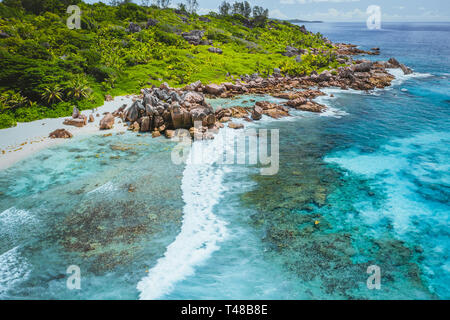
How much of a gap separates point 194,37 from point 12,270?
8670 cm

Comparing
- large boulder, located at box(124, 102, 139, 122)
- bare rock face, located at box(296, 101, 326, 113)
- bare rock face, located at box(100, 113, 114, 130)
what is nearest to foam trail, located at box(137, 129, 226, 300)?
large boulder, located at box(124, 102, 139, 122)

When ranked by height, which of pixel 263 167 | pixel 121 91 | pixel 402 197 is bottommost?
pixel 402 197

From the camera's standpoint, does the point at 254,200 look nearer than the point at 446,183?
Yes

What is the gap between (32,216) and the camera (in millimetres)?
16422

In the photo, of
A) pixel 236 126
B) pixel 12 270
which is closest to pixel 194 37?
pixel 236 126

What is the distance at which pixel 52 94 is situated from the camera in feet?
108

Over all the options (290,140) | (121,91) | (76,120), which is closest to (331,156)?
(290,140)

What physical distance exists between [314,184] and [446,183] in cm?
1194

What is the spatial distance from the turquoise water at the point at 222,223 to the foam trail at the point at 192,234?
7cm

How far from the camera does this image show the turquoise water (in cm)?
1252

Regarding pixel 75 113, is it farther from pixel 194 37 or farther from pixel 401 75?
pixel 401 75

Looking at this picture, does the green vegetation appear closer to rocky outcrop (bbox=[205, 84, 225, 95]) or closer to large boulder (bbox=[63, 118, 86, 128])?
large boulder (bbox=[63, 118, 86, 128])

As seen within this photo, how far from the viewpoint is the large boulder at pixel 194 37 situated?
277 feet

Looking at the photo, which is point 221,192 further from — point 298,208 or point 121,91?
point 121,91
